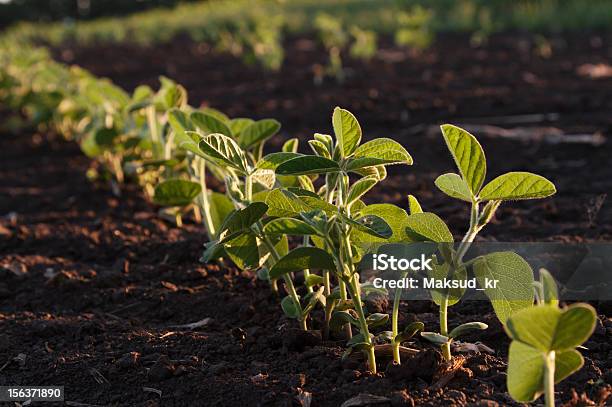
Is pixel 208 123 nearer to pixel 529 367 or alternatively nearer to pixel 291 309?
pixel 291 309

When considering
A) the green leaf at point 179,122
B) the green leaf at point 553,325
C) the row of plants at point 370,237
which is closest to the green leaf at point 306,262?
the row of plants at point 370,237

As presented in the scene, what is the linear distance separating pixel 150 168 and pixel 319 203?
1.45 meters

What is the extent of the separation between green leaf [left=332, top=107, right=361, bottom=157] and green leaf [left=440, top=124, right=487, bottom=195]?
0.17m

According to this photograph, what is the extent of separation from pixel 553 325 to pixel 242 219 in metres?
0.65

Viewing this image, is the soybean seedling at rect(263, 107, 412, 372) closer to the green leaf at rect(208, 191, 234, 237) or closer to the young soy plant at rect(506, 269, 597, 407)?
the young soy plant at rect(506, 269, 597, 407)

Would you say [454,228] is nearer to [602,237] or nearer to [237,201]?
[602,237]

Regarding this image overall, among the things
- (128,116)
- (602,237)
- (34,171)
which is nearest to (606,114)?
(602,237)

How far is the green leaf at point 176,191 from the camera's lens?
2.22 m

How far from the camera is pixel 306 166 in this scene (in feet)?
4.76

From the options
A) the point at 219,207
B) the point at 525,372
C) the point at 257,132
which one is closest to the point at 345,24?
the point at 219,207

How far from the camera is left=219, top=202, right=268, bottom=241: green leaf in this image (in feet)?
5.07

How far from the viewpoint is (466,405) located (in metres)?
1.49

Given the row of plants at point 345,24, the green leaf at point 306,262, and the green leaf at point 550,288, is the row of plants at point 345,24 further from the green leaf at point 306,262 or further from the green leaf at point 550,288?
the green leaf at point 550,288

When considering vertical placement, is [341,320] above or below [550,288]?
below
